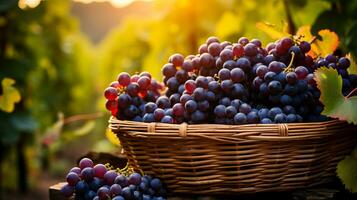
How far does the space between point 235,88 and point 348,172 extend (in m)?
0.35

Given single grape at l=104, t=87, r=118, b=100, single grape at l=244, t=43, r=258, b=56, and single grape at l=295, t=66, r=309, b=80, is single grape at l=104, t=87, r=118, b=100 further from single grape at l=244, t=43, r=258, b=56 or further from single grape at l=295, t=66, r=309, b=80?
single grape at l=295, t=66, r=309, b=80

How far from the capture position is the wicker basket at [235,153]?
130 centimetres

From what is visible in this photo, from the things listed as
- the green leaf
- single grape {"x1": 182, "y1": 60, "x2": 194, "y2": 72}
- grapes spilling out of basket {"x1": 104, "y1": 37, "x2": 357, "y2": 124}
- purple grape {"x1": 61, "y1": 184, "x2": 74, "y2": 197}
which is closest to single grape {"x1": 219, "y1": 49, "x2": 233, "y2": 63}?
grapes spilling out of basket {"x1": 104, "y1": 37, "x2": 357, "y2": 124}

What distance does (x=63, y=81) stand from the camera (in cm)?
709

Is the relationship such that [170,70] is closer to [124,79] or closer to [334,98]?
[124,79]

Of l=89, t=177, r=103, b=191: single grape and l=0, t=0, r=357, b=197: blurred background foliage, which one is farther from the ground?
l=0, t=0, r=357, b=197: blurred background foliage

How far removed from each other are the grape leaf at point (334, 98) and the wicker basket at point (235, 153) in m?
0.05

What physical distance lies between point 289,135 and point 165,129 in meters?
0.30

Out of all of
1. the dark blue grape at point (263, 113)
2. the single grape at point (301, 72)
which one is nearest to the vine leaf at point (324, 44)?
the single grape at point (301, 72)

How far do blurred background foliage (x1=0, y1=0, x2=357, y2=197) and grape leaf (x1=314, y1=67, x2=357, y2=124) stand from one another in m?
0.37

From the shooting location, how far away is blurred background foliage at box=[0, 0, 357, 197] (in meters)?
2.43

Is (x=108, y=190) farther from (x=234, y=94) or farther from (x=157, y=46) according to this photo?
(x=157, y=46)

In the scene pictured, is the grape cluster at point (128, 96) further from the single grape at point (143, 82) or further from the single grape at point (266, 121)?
the single grape at point (266, 121)

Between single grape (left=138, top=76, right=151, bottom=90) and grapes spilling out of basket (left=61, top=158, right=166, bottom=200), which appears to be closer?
grapes spilling out of basket (left=61, top=158, right=166, bottom=200)
